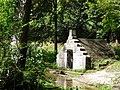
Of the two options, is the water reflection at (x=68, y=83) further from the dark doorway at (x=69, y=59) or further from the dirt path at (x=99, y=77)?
the dark doorway at (x=69, y=59)

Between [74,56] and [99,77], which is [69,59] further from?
[99,77]

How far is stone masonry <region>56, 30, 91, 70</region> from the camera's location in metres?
21.6

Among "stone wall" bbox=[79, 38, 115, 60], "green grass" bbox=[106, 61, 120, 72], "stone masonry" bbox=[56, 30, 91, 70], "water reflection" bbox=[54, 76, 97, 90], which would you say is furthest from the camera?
"stone wall" bbox=[79, 38, 115, 60]

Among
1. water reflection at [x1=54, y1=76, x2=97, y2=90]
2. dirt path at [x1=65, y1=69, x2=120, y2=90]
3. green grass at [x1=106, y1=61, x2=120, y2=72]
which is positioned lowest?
water reflection at [x1=54, y1=76, x2=97, y2=90]

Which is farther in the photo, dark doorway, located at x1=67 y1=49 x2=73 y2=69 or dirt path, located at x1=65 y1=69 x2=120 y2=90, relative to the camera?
dark doorway, located at x1=67 y1=49 x2=73 y2=69

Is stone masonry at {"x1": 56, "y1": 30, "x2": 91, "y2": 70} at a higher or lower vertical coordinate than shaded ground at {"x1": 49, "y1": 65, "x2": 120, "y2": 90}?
higher

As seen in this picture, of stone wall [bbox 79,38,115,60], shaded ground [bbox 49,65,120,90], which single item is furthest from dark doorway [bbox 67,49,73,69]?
shaded ground [bbox 49,65,120,90]

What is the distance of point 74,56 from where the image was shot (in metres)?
23.3

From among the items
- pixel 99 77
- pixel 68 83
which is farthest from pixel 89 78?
pixel 68 83

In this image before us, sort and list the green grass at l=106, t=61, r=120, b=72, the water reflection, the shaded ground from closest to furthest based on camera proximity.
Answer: the water reflection, the shaded ground, the green grass at l=106, t=61, r=120, b=72

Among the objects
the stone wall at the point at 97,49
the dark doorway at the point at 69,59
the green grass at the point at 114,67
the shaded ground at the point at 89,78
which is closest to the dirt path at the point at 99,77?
the shaded ground at the point at 89,78

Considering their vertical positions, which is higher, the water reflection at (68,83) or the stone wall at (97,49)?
the stone wall at (97,49)

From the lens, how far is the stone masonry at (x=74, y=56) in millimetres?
21641

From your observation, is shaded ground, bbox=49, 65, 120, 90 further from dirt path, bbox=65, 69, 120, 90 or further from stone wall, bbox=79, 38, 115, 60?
stone wall, bbox=79, 38, 115, 60
